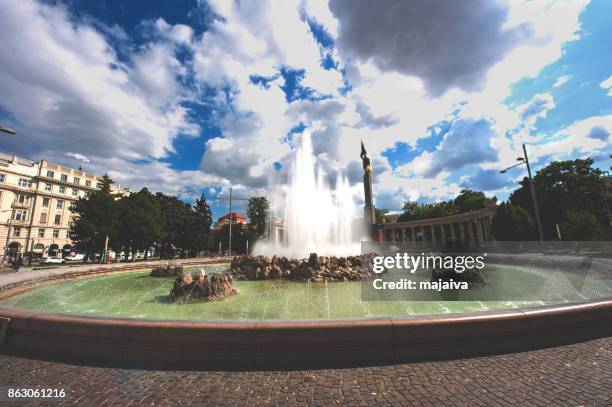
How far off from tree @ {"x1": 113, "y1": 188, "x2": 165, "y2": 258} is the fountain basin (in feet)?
126

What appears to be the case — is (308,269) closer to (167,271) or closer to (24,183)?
(167,271)

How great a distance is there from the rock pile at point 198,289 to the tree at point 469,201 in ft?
267

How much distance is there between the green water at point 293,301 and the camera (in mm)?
7801

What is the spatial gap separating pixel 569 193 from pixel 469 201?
92.6 feet

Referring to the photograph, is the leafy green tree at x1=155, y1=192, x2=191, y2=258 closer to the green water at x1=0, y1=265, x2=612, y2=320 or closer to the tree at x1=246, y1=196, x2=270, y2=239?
the tree at x1=246, y1=196, x2=270, y2=239

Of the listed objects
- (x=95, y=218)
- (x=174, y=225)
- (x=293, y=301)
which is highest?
(x=174, y=225)

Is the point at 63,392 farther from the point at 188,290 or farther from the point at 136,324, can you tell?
the point at 188,290

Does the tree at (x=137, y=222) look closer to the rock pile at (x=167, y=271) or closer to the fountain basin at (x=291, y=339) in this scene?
the rock pile at (x=167, y=271)

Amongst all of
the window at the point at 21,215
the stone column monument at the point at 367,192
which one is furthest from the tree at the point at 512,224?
the window at the point at 21,215

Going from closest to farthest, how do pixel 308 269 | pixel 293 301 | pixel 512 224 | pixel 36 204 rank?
pixel 293 301, pixel 308 269, pixel 512 224, pixel 36 204

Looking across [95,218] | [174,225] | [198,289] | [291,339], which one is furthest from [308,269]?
[174,225]

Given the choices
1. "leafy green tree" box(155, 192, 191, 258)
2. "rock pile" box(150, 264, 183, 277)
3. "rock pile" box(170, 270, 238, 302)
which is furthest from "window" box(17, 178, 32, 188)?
"rock pile" box(170, 270, 238, 302)

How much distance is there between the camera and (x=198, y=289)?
10102 millimetres

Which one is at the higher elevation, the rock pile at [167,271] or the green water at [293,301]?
the rock pile at [167,271]
